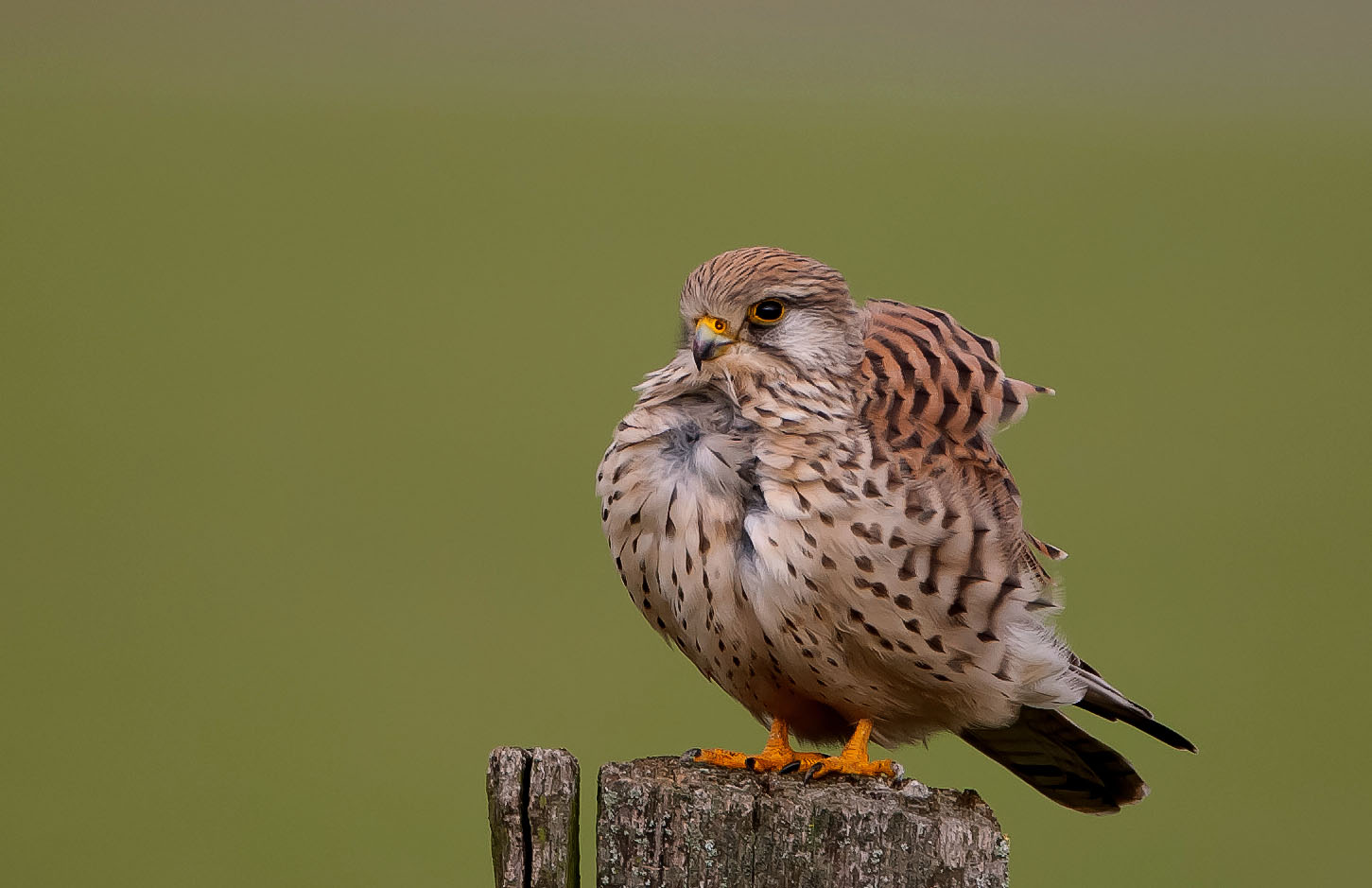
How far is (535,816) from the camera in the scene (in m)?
1.79

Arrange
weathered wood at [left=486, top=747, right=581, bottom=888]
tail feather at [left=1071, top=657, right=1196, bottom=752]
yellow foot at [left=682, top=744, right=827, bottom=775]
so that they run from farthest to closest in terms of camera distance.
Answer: tail feather at [left=1071, top=657, right=1196, bottom=752], yellow foot at [left=682, top=744, right=827, bottom=775], weathered wood at [left=486, top=747, right=581, bottom=888]

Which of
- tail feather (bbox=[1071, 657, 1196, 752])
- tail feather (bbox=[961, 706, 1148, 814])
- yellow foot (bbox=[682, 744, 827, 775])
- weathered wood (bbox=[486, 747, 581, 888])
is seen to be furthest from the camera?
tail feather (bbox=[961, 706, 1148, 814])

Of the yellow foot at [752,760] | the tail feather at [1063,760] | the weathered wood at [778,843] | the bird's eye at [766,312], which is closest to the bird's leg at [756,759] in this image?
the yellow foot at [752,760]

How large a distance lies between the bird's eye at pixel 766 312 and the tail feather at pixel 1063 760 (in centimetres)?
90

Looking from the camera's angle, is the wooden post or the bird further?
the bird

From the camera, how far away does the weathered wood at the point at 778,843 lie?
5.88 ft

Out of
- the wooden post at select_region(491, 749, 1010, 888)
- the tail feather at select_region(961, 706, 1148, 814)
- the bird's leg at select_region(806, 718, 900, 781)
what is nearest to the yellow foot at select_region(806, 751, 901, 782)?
the bird's leg at select_region(806, 718, 900, 781)

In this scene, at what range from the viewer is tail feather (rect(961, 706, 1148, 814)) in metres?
2.58

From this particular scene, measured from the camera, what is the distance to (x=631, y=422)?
233 cm

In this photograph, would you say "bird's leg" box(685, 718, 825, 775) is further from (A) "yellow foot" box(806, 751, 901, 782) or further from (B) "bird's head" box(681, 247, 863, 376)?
(B) "bird's head" box(681, 247, 863, 376)

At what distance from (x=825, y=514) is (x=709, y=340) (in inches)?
12.7

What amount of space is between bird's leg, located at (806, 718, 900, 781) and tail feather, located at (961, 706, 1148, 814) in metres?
0.35

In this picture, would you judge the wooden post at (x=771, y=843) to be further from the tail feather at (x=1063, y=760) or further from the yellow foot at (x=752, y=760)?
the tail feather at (x=1063, y=760)

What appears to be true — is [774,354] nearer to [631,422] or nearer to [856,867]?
[631,422]
